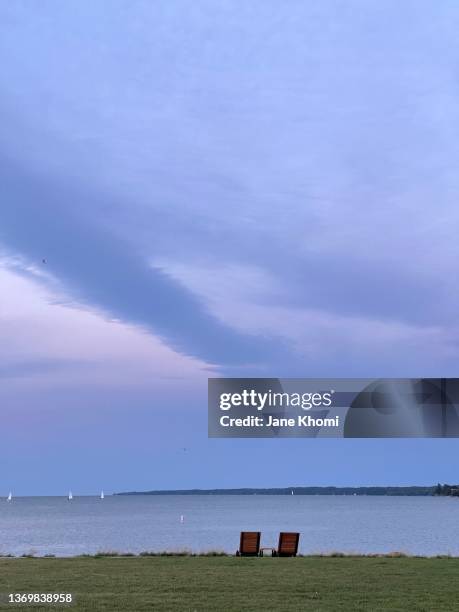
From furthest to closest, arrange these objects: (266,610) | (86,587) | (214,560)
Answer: (214,560) → (86,587) → (266,610)

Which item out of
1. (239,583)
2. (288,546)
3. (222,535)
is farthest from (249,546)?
(222,535)

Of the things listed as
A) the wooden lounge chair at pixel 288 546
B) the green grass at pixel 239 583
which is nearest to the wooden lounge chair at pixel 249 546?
the wooden lounge chair at pixel 288 546

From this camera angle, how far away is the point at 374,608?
1312cm

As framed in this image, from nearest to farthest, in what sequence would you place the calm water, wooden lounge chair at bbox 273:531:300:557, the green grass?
1. the green grass
2. wooden lounge chair at bbox 273:531:300:557
3. the calm water

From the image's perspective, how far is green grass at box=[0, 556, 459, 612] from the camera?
13.5 meters

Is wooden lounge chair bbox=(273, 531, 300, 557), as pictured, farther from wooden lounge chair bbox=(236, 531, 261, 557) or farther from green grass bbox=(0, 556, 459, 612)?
green grass bbox=(0, 556, 459, 612)

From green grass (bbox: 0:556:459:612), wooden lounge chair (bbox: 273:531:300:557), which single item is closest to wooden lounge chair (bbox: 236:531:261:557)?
wooden lounge chair (bbox: 273:531:300:557)

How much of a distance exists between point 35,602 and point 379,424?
9789 millimetres

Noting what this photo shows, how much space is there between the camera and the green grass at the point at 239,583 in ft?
44.2

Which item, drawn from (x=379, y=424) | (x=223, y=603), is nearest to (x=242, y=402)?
(x=379, y=424)

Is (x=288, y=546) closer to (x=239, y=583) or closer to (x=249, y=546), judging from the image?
(x=249, y=546)

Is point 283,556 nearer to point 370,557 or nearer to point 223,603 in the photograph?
point 370,557

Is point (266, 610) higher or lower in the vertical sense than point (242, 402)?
lower

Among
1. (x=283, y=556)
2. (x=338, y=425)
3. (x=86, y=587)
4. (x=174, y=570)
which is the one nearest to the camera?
(x=86, y=587)
